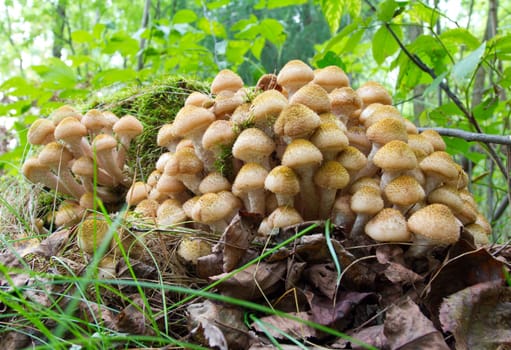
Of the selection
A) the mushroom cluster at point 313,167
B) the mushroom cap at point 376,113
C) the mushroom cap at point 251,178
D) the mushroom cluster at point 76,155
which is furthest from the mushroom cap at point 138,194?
the mushroom cap at point 376,113

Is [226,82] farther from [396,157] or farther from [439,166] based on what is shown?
[439,166]

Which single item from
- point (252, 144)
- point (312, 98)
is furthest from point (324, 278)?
point (312, 98)

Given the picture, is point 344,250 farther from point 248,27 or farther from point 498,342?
point 248,27

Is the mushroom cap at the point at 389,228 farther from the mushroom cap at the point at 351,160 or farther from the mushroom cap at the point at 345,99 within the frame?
the mushroom cap at the point at 345,99

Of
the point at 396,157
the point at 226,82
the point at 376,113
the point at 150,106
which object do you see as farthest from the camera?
the point at 150,106

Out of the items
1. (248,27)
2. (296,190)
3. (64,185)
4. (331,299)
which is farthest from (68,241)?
(248,27)

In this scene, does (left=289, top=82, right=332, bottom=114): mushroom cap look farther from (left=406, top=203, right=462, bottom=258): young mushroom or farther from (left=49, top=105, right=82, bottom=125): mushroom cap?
(left=49, top=105, right=82, bottom=125): mushroom cap

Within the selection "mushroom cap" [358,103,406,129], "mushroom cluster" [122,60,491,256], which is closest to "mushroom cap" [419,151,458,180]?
"mushroom cluster" [122,60,491,256]
